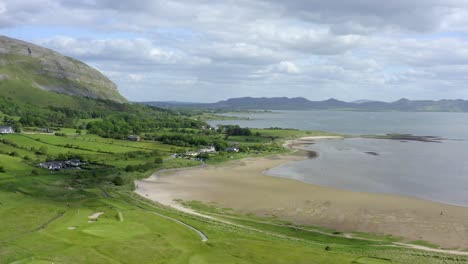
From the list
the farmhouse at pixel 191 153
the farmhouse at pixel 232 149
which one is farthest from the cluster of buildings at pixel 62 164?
the farmhouse at pixel 232 149

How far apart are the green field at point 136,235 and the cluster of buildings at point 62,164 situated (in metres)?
14.2

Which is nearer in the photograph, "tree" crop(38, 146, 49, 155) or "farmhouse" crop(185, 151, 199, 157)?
"tree" crop(38, 146, 49, 155)

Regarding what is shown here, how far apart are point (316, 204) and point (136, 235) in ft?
119

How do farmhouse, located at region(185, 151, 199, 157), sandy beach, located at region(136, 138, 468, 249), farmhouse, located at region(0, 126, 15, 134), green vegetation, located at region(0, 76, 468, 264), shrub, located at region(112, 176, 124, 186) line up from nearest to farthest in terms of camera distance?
green vegetation, located at region(0, 76, 468, 264) < sandy beach, located at region(136, 138, 468, 249) < shrub, located at region(112, 176, 124, 186) < farmhouse, located at region(185, 151, 199, 157) < farmhouse, located at region(0, 126, 15, 134)

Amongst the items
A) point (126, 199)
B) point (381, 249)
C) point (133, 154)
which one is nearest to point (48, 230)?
point (126, 199)

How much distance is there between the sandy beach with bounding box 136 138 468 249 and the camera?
6112 cm

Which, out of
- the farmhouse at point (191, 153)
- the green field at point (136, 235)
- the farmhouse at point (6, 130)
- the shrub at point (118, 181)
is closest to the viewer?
A: the green field at point (136, 235)

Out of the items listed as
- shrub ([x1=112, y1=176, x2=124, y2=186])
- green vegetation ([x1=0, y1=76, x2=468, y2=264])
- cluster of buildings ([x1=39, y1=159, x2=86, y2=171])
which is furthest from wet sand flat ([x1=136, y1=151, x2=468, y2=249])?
cluster of buildings ([x1=39, y1=159, x2=86, y2=171])

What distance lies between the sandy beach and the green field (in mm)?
5023

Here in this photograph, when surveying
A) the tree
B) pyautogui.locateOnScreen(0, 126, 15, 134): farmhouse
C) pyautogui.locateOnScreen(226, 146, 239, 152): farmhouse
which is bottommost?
pyautogui.locateOnScreen(226, 146, 239, 152): farmhouse

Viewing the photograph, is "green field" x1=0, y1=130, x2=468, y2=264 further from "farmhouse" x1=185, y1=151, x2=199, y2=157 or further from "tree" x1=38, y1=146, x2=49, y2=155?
"farmhouse" x1=185, y1=151, x2=199, y2=157

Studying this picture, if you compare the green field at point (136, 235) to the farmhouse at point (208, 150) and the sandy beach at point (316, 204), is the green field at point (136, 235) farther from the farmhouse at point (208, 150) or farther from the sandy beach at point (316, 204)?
the farmhouse at point (208, 150)

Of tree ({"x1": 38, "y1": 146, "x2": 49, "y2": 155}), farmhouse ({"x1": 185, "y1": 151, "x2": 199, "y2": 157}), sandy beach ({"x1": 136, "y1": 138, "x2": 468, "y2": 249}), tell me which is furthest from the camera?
farmhouse ({"x1": 185, "y1": 151, "x2": 199, "y2": 157})

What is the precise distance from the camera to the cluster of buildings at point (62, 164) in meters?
103
